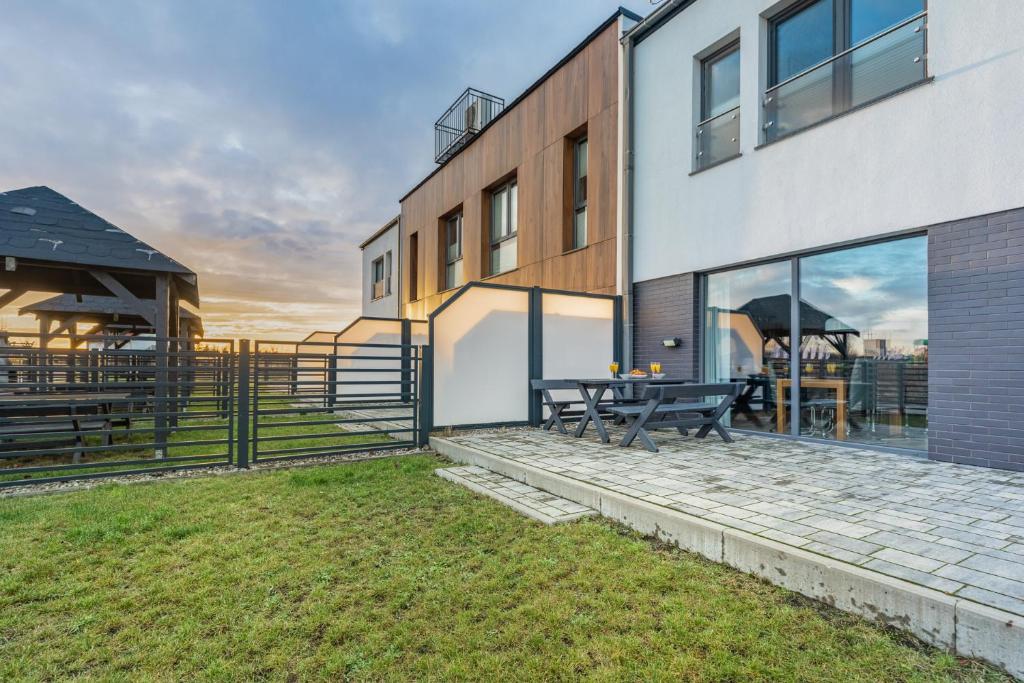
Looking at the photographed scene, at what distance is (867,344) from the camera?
217 inches

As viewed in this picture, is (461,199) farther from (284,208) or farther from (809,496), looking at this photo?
(809,496)

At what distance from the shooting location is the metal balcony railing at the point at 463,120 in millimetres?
13930

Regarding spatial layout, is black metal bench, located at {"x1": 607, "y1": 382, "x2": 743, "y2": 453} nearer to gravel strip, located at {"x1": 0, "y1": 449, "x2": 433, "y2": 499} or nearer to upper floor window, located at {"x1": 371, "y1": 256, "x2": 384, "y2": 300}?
gravel strip, located at {"x1": 0, "y1": 449, "x2": 433, "y2": 499}

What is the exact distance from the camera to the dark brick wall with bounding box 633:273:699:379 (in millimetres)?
7406

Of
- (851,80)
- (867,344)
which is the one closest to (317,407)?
(867,344)

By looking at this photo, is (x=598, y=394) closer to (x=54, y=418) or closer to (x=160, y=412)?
(x=160, y=412)

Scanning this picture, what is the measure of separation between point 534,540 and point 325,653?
1509mm

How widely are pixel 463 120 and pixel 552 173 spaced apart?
5940 mm

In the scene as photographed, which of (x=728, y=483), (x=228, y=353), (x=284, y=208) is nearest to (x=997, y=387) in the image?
(x=728, y=483)

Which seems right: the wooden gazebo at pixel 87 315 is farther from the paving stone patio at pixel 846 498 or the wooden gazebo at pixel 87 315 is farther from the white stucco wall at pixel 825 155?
the white stucco wall at pixel 825 155

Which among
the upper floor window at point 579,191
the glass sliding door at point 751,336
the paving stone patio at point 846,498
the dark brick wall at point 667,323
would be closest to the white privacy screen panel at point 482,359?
the paving stone patio at point 846,498

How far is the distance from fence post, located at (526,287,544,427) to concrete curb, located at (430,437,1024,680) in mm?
4163

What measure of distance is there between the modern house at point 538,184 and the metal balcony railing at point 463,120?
0.03 meters

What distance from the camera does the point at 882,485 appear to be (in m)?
3.87
